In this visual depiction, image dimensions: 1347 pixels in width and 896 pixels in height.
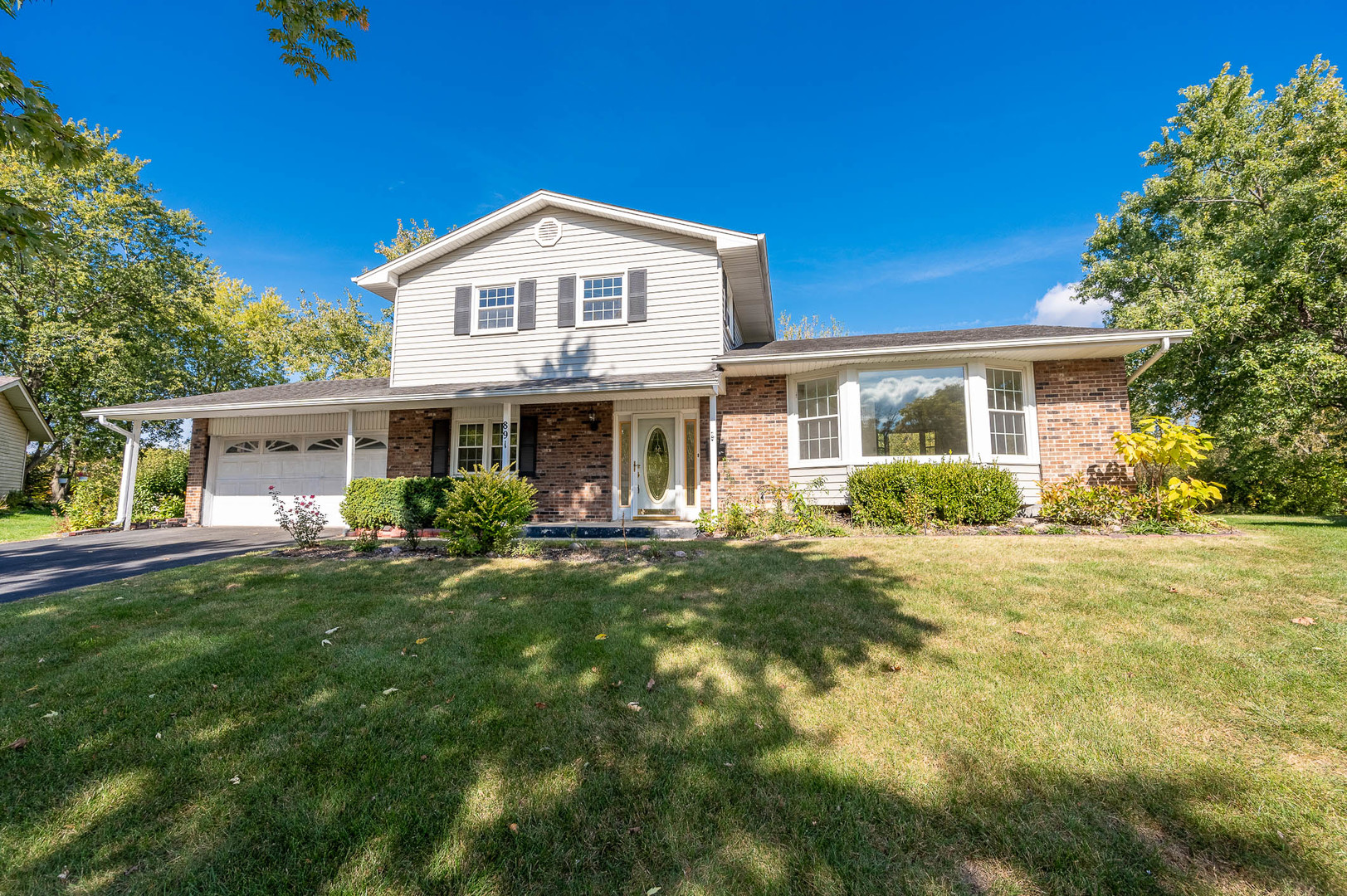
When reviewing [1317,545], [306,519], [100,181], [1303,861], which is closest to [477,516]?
[306,519]

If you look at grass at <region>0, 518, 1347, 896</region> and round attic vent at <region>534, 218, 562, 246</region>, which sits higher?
round attic vent at <region>534, 218, 562, 246</region>

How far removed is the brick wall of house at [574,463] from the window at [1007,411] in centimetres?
720

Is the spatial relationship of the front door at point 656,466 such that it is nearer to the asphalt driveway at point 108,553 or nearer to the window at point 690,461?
the window at point 690,461

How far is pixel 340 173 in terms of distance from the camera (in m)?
16.0

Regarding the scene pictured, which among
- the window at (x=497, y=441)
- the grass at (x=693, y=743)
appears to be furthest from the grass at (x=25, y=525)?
the grass at (x=693, y=743)

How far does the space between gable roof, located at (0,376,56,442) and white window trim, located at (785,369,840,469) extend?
22.5 metres

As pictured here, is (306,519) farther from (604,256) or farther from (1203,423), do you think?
(1203,423)

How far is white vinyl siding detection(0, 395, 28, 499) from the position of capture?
16531 millimetres

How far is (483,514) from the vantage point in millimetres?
7047

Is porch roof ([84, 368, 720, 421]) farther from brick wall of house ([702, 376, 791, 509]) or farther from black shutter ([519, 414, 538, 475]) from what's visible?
brick wall of house ([702, 376, 791, 509])

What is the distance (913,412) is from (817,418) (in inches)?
66.0

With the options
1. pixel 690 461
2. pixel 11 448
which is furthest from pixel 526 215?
pixel 11 448

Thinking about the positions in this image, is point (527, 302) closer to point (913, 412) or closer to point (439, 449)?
point (439, 449)

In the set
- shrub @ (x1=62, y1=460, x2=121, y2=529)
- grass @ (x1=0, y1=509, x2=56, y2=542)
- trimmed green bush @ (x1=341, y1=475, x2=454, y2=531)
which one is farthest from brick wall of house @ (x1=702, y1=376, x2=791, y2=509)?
grass @ (x1=0, y1=509, x2=56, y2=542)
